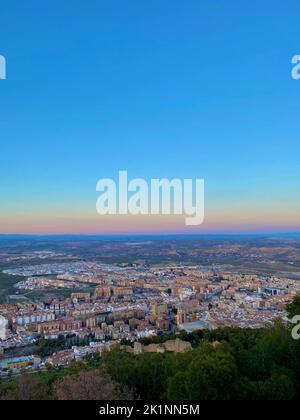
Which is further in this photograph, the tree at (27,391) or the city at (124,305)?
the city at (124,305)

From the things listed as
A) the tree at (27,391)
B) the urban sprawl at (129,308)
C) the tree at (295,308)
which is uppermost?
the tree at (295,308)

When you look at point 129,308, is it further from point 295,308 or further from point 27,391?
point 27,391

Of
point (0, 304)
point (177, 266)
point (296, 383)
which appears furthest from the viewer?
point (177, 266)

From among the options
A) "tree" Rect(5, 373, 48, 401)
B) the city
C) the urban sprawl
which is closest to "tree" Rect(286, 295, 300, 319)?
the city

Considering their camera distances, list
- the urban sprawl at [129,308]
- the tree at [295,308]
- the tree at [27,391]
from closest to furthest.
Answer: the tree at [27,391] < the tree at [295,308] < the urban sprawl at [129,308]

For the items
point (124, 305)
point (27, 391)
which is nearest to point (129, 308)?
point (124, 305)

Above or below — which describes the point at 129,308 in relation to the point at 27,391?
below

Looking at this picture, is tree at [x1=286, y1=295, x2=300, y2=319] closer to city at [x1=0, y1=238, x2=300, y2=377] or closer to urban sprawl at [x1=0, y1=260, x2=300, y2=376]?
city at [x1=0, y1=238, x2=300, y2=377]

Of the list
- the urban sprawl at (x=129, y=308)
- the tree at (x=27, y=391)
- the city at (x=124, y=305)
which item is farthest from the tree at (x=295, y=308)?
the tree at (x=27, y=391)

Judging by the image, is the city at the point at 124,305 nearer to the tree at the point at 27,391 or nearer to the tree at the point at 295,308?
the tree at the point at 295,308

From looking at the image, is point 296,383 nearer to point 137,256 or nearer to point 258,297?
point 258,297
